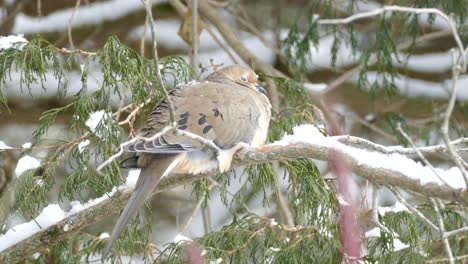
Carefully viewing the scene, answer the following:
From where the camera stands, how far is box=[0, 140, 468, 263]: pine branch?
245 cm

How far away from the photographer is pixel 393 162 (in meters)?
2.57

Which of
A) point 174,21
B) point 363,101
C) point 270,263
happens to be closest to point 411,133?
point 363,101

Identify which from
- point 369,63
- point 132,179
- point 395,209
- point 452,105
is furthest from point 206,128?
point 369,63

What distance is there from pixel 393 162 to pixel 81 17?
11.4 ft

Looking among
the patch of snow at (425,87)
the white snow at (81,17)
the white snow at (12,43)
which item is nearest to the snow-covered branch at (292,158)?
the white snow at (12,43)

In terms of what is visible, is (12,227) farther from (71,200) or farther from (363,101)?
(363,101)

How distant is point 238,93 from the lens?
136 inches

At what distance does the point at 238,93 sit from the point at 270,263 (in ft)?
2.38

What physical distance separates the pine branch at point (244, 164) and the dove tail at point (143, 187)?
0.54 feet

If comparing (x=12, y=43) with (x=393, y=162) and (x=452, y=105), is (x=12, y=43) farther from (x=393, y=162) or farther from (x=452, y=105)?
(x=452, y=105)

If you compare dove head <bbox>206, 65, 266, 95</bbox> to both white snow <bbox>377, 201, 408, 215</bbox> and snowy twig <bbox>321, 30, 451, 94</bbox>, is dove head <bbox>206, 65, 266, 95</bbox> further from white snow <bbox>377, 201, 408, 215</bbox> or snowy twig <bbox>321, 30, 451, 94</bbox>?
snowy twig <bbox>321, 30, 451, 94</bbox>

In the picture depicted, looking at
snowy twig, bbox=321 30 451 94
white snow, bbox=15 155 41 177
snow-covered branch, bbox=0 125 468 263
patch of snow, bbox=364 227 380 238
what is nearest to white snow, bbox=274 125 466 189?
snow-covered branch, bbox=0 125 468 263

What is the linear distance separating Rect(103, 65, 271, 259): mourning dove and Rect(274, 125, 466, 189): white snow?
40cm

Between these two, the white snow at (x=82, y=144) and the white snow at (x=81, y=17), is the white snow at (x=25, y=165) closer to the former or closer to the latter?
the white snow at (x=82, y=144)
